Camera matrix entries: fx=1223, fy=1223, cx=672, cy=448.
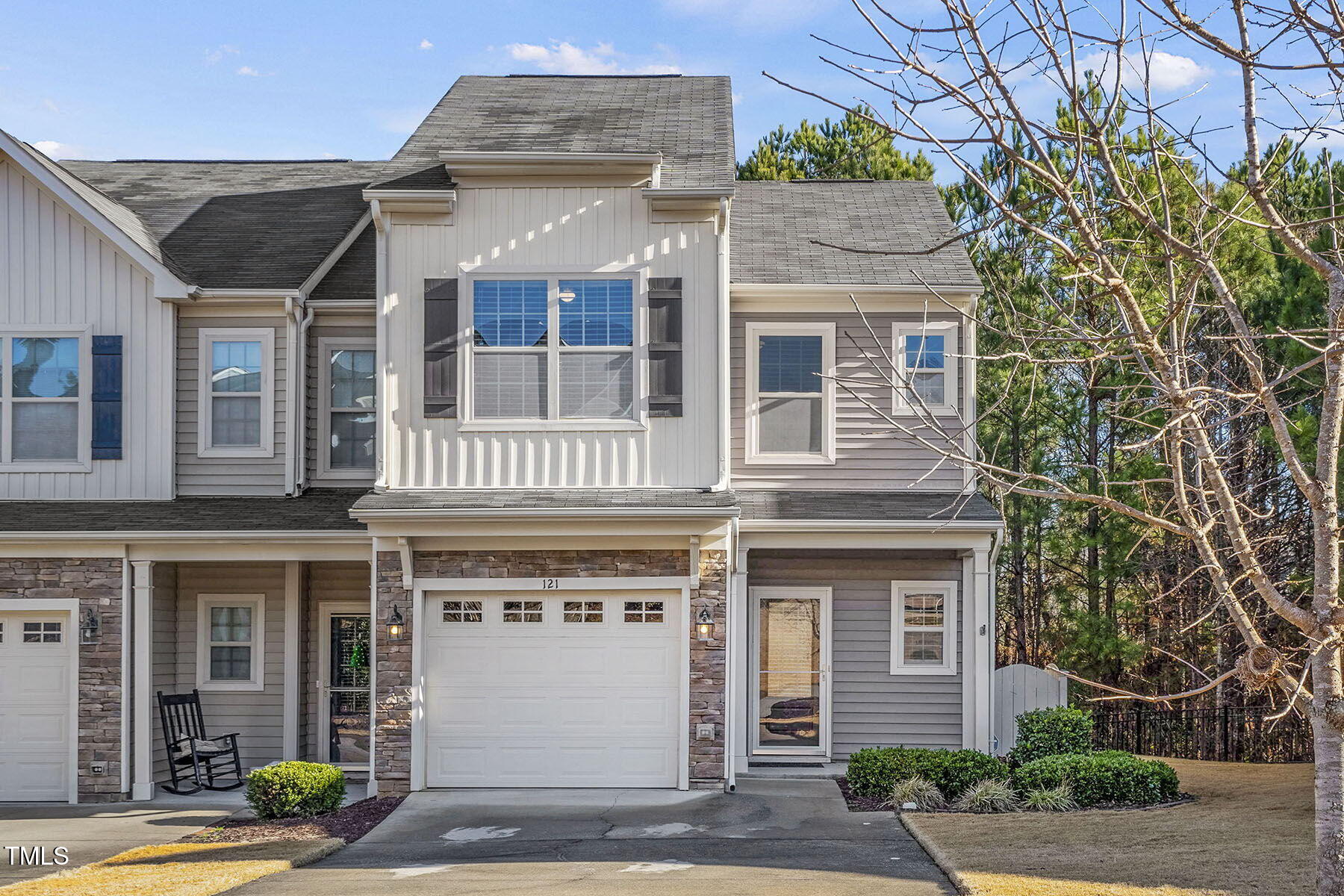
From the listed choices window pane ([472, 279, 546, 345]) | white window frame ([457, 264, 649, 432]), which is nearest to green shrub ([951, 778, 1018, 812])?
white window frame ([457, 264, 649, 432])

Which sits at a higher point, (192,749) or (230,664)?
(230,664)

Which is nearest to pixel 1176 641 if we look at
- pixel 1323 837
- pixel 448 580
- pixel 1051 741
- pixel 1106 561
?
pixel 1106 561

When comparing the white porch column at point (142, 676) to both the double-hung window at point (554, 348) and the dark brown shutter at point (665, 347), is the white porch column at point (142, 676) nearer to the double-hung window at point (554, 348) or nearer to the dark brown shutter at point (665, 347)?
the double-hung window at point (554, 348)

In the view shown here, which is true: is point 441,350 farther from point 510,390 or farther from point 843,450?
point 843,450

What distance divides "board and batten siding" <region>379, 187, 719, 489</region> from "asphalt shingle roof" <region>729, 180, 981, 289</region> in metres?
1.95

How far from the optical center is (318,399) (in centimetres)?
1395

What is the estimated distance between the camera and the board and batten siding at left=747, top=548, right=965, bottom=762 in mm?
13695

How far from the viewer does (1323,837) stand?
562cm

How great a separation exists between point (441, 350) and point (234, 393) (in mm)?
3162

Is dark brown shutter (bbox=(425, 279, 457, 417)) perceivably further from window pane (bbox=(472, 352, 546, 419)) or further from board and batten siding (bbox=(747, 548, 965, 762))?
board and batten siding (bbox=(747, 548, 965, 762))

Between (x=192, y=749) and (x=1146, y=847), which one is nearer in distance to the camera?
(x=1146, y=847)

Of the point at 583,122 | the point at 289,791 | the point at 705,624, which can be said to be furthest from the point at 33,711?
the point at 583,122

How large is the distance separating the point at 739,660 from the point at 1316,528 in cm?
785

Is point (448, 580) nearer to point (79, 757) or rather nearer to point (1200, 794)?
point (79, 757)
